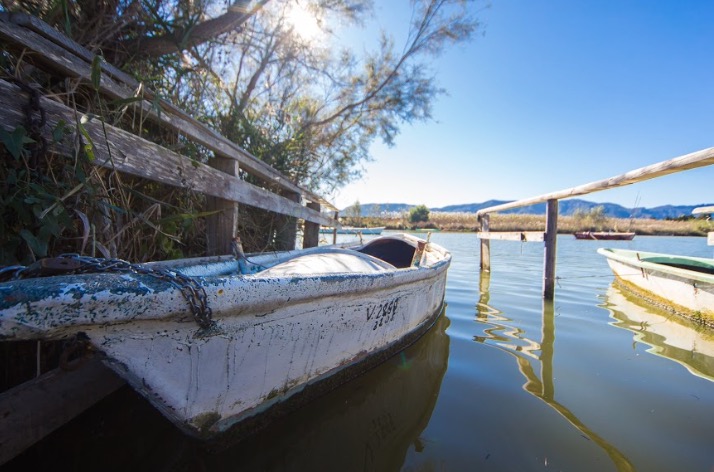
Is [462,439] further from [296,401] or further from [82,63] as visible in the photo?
[82,63]

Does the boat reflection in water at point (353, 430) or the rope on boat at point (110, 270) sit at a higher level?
the rope on boat at point (110, 270)

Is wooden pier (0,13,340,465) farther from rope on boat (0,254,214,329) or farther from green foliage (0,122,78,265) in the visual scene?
rope on boat (0,254,214,329)

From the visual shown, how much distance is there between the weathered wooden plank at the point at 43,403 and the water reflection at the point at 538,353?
2.63 meters

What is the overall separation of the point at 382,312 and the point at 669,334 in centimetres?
352

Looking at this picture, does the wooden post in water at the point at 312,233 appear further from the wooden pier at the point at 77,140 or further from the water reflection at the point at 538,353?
the wooden pier at the point at 77,140

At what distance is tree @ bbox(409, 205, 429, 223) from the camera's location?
45.0 metres

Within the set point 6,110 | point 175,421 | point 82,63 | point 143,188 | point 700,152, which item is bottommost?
point 175,421

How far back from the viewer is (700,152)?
2.86 metres

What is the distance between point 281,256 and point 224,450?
1757mm

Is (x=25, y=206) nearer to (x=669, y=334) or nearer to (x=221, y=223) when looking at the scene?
(x=221, y=223)

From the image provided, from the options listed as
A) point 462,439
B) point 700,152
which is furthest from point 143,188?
point 700,152

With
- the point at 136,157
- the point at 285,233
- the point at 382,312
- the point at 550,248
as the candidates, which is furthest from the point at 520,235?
the point at 136,157

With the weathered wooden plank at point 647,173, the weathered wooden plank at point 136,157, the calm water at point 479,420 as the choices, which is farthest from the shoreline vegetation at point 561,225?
the weathered wooden plank at point 136,157

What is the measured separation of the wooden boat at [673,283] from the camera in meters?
3.79
